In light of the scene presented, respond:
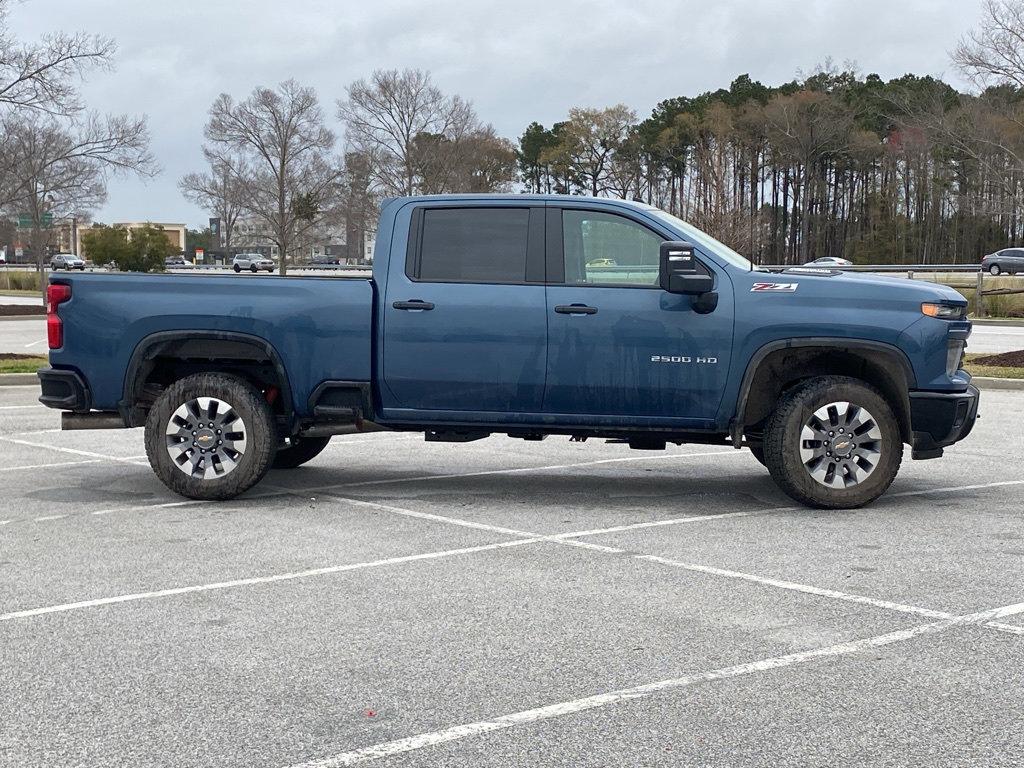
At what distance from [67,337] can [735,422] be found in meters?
4.59

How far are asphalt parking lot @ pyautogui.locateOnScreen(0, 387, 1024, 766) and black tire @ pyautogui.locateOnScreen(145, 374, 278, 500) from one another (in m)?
0.18

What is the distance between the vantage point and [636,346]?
8367 mm

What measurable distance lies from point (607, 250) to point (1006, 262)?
191ft

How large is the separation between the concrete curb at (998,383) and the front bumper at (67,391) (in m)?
12.9

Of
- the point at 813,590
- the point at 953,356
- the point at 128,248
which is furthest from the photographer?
the point at 128,248

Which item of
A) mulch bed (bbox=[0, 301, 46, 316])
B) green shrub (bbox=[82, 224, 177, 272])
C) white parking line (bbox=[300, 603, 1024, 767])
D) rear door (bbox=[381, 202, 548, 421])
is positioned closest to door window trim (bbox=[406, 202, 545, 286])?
rear door (bbox=[381, 202, 548, 421])

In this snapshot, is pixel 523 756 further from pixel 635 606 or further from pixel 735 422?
pixel 735 422

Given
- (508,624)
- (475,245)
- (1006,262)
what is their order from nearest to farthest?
(508,624), (475,245), (1006,262)

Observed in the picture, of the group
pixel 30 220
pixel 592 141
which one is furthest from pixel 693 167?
pixel 30 220

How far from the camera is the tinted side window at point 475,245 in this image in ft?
28.3

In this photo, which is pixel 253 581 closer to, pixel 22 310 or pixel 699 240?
pixel 699 240

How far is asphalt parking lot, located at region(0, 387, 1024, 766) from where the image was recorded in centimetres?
416

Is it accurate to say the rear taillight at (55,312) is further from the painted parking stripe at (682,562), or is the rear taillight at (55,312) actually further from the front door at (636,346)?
the front door at (636,346)

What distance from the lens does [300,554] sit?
705 cm
